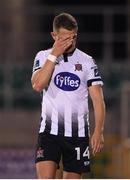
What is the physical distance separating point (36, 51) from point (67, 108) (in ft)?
43.5

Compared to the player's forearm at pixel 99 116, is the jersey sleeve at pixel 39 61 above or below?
above

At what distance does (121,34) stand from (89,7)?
96cm

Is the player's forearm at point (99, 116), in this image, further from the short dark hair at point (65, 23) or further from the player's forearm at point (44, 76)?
the short dark hair at point (65, 23)

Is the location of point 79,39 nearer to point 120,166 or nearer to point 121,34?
point 121,34

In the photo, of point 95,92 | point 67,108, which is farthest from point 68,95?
point 95,92

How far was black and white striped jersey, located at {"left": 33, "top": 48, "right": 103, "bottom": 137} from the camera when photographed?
7.36 m

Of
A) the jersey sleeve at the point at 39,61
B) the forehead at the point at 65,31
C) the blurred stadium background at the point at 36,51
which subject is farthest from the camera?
the blurred stadium background at the point at 36,51

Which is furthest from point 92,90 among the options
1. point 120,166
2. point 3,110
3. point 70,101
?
point 3,110

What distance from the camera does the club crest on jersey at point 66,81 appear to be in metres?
7.36

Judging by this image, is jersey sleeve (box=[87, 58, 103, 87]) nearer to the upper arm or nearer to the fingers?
the upper arm

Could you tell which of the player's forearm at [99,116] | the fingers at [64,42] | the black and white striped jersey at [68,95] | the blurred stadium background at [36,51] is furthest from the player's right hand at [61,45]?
the blurred stadium background at [36,51]

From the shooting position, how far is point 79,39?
19938 millimetres

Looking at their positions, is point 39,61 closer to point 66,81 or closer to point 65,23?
point 66,81

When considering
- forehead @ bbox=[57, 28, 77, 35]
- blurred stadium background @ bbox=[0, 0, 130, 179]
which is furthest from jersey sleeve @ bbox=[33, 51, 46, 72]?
blurred stadium background @ bbox=[0, 0, 130, 179]
